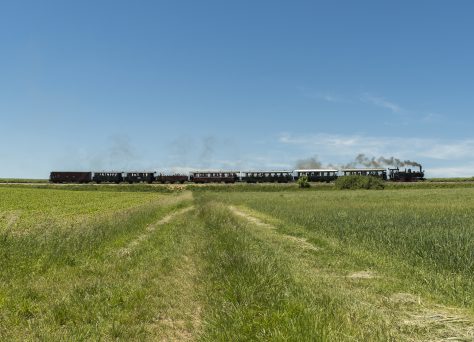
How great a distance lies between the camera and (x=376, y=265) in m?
12.5

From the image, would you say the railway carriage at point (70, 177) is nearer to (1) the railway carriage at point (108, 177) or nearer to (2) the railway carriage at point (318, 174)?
(1) the railway carriage at point (108, 177)

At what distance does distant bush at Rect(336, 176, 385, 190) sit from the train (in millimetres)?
7230

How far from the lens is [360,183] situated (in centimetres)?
8212

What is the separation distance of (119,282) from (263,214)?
2478 cm

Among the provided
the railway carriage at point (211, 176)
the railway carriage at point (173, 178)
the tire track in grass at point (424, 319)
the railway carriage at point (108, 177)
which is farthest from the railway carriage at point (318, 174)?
the tire track in grass at point (424, 319)

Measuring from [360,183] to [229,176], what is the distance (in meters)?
28.3

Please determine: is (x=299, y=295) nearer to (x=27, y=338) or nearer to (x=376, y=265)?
(x=27, y=338)

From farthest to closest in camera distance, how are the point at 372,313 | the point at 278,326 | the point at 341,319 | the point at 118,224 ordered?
the point at 118,224
the point at 372,313
the point at 341,319
the point at 278,326

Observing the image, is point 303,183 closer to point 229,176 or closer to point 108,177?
point 229,176

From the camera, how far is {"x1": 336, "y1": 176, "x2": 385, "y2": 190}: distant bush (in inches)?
3211

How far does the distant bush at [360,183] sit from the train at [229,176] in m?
7.23

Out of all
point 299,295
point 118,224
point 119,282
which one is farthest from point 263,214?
point 299,295

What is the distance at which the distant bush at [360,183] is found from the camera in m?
81.6

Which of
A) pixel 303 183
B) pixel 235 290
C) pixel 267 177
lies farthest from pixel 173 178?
pixel 235 290
